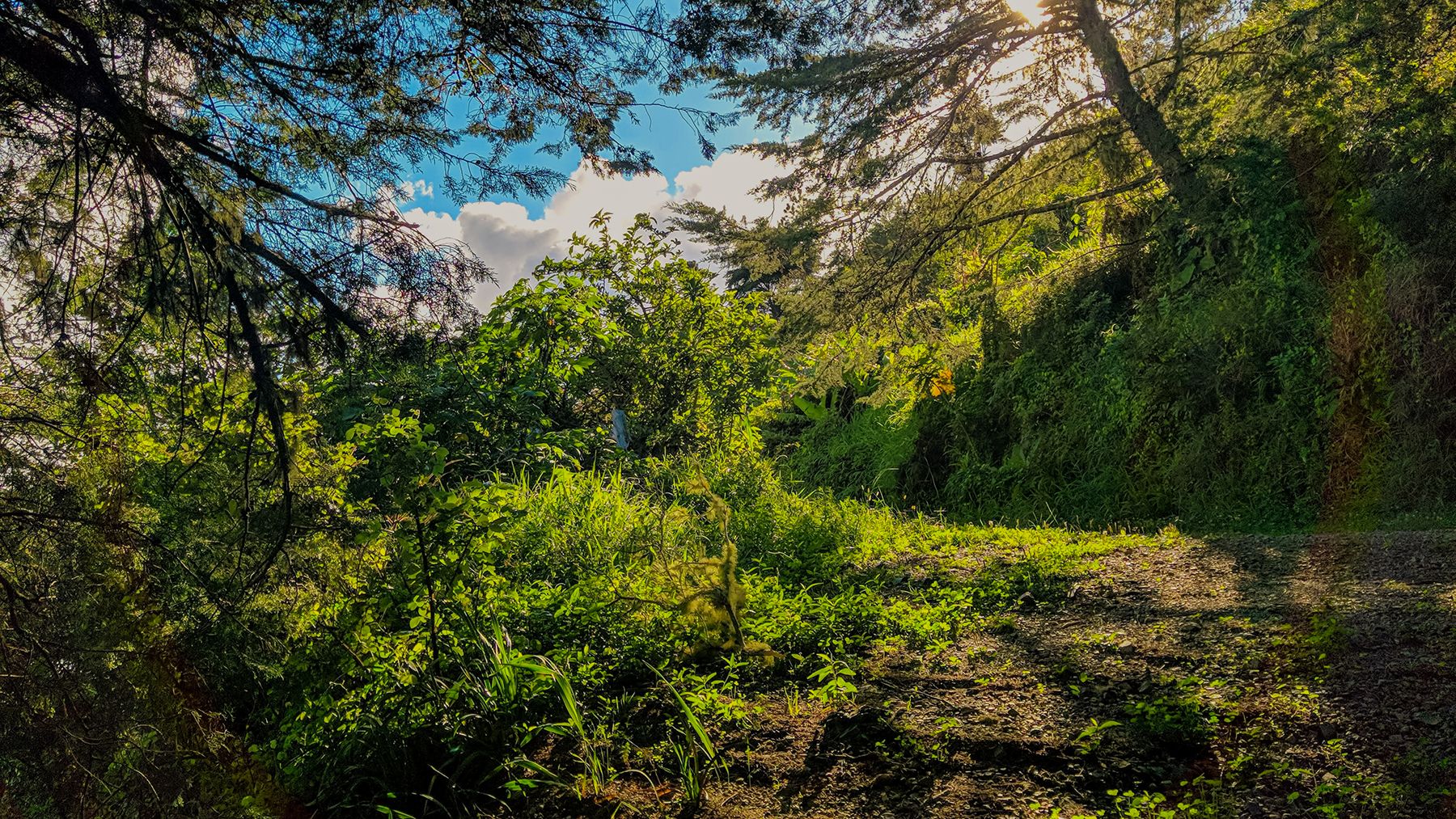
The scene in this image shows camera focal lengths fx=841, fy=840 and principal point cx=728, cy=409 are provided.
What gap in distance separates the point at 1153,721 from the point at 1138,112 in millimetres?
6815

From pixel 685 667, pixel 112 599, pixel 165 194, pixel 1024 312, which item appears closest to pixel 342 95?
pixel 165 194

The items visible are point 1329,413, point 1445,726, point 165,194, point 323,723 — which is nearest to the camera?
point 1445,726

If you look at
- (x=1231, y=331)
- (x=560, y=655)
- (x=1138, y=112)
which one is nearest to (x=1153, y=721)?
(x=560, y=655)

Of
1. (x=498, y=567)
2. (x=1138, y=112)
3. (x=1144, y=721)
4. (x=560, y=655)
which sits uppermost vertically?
(x=1138, y=112)

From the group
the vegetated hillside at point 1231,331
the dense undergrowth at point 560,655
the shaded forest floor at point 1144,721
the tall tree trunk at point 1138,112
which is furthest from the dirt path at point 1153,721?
the tall tree trunk at point 1138,112

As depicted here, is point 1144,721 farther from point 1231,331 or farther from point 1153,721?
point 1231,331

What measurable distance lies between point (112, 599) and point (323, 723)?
0.83 metres

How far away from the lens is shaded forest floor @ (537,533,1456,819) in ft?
7.30

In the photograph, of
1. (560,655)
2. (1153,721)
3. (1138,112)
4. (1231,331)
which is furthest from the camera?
(1138,112)

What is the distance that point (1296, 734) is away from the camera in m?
2.39

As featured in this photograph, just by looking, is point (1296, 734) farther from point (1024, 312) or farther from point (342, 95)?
point (1024, 312)

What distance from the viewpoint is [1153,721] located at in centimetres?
255

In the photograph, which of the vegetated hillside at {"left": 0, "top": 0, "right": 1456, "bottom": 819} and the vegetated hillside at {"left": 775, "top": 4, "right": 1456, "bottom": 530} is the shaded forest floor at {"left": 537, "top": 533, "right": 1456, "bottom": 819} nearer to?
the vegetated hillside at {"left": 0, "top": 0, "right": 1456, "bottom": 819}

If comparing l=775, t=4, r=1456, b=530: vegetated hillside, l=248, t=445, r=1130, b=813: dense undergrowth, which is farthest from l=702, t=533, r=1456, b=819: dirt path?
l=775, t=4, r=1456, b=530: vegetated hillside
